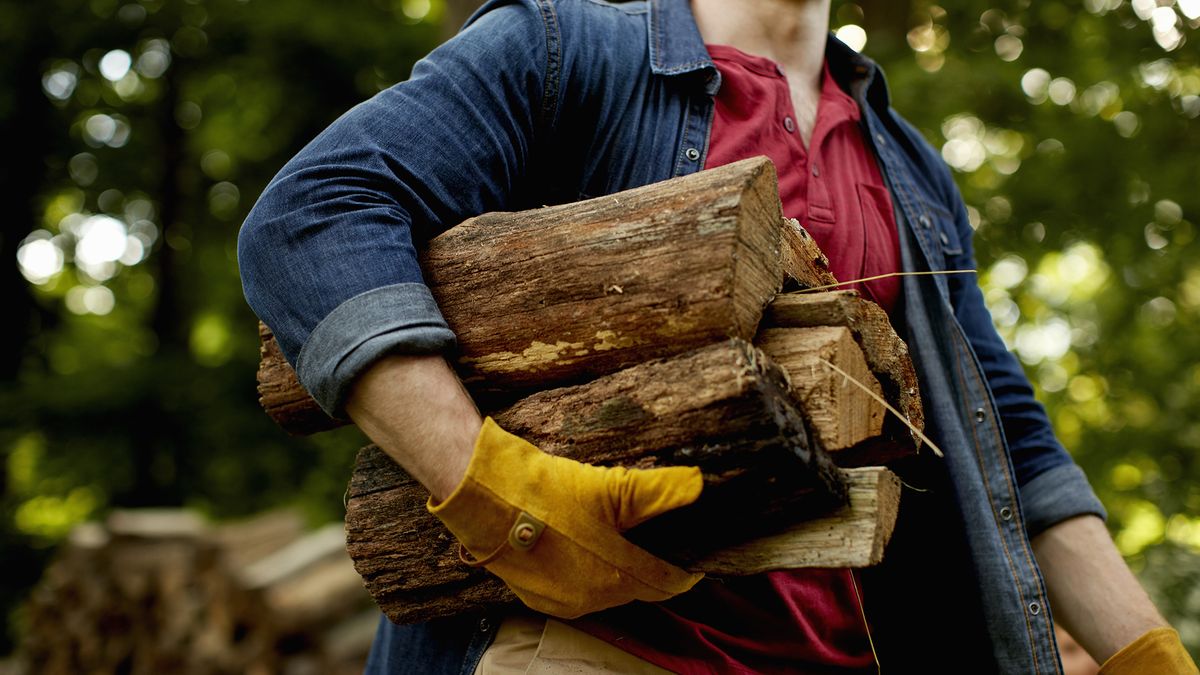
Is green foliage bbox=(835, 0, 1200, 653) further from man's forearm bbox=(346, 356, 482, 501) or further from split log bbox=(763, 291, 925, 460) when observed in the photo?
man's forearm bbox=(346, 356, 482, 501)

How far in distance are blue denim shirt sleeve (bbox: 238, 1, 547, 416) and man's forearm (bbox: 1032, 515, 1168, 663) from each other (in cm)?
138

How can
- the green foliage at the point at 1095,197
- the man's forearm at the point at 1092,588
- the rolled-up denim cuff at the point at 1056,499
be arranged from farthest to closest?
the green foliage at the point at 1095,197
the rolled-up denim cuff at the point at 1056,499
the man's forearm at the point at 1092,588

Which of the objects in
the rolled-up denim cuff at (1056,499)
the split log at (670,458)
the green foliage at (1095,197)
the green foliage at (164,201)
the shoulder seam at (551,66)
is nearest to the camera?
the split log at (670,458)

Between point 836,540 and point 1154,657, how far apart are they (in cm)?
96

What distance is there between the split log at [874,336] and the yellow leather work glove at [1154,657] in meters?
0.69

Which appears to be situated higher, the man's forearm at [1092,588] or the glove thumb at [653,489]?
the glove thumb at [653,489]

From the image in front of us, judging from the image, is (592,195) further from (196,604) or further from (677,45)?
(196,604)

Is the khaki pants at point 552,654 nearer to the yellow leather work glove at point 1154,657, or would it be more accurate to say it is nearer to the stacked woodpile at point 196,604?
the yellow leather work glove at point 1154,657

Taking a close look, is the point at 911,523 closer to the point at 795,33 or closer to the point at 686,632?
the point at 686,632

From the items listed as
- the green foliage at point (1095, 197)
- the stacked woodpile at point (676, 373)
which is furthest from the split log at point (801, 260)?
the green foliage at point (1095, 197)

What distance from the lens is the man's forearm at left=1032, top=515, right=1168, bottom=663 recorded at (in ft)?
5.96

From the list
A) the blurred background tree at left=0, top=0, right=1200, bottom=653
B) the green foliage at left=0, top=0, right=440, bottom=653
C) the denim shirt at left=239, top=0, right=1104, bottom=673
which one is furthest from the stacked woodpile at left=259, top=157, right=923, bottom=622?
the green foliage at left=0, top=0, right=440, bottom=653

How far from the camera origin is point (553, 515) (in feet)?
3.83

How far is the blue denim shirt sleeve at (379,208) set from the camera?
124 cm
